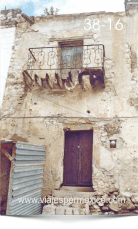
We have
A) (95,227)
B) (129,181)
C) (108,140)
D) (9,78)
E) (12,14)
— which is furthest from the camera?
(12,14)

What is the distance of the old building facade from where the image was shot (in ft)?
17.6

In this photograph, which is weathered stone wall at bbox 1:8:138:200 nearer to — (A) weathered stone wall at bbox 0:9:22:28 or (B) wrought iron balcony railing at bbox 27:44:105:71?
(B) wrought iron balcony railing at bbox 27:44:105:71

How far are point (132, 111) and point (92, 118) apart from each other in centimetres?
105

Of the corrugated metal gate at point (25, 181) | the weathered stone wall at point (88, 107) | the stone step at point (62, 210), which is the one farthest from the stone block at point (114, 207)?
the corrugated metal gate at point (25, 181)

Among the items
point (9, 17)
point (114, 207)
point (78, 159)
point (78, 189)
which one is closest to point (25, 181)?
point (78, 189)

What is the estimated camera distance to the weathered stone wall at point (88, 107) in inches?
209

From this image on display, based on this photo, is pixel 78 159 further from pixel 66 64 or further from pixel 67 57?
pixel 67 57

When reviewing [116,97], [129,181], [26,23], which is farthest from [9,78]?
[129,181]

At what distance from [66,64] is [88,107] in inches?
64.2

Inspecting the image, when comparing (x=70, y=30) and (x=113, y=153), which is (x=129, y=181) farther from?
(x=70, y=30)

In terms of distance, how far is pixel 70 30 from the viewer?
6.52 m

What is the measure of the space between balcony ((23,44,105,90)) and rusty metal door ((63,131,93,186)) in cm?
141

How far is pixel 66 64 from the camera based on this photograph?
6508 mm

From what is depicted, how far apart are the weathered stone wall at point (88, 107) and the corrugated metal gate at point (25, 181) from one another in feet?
1.67
